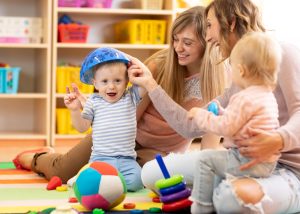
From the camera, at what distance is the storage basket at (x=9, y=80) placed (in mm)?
3352

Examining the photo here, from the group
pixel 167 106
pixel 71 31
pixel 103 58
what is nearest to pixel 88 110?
pixel 103 58

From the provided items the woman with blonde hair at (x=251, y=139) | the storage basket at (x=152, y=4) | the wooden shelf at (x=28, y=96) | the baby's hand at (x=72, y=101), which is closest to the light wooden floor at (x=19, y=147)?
the wooden shelf at (x=28, y=96)

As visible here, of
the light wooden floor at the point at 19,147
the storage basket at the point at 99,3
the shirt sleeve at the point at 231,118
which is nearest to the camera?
the shirt sleeve at the point at 231,118

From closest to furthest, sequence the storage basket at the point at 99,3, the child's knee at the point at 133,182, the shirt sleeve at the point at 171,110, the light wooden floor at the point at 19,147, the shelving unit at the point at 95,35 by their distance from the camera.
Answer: the shirt sleeve at the point at 171,110 < the child's knee at the point at 133,182 < the light wooden floor at the point at 19,147 < the shelving unit at the point at 95,35 < the storage basket at the point at 99,3

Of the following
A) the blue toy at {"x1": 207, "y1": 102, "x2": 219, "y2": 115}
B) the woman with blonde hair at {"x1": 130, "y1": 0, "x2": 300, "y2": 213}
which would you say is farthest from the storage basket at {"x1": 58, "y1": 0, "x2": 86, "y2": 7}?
A: the blue toy at {"x1": 207, "y1": 102, "x2": 219, "y2": 115}

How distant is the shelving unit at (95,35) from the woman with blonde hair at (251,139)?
156 centimetres

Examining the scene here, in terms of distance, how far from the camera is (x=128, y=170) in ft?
6.57

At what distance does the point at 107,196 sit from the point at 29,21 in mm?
2004

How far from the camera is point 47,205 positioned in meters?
1.76

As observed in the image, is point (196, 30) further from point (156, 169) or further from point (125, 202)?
point (125, 202)

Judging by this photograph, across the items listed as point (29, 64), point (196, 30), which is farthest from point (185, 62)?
point (29, 64)

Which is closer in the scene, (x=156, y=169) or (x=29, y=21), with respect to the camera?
(x=156, y=169)

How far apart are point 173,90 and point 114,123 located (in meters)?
0.26

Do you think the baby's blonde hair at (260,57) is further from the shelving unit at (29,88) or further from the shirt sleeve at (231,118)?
the shelving unit at (29,88)
